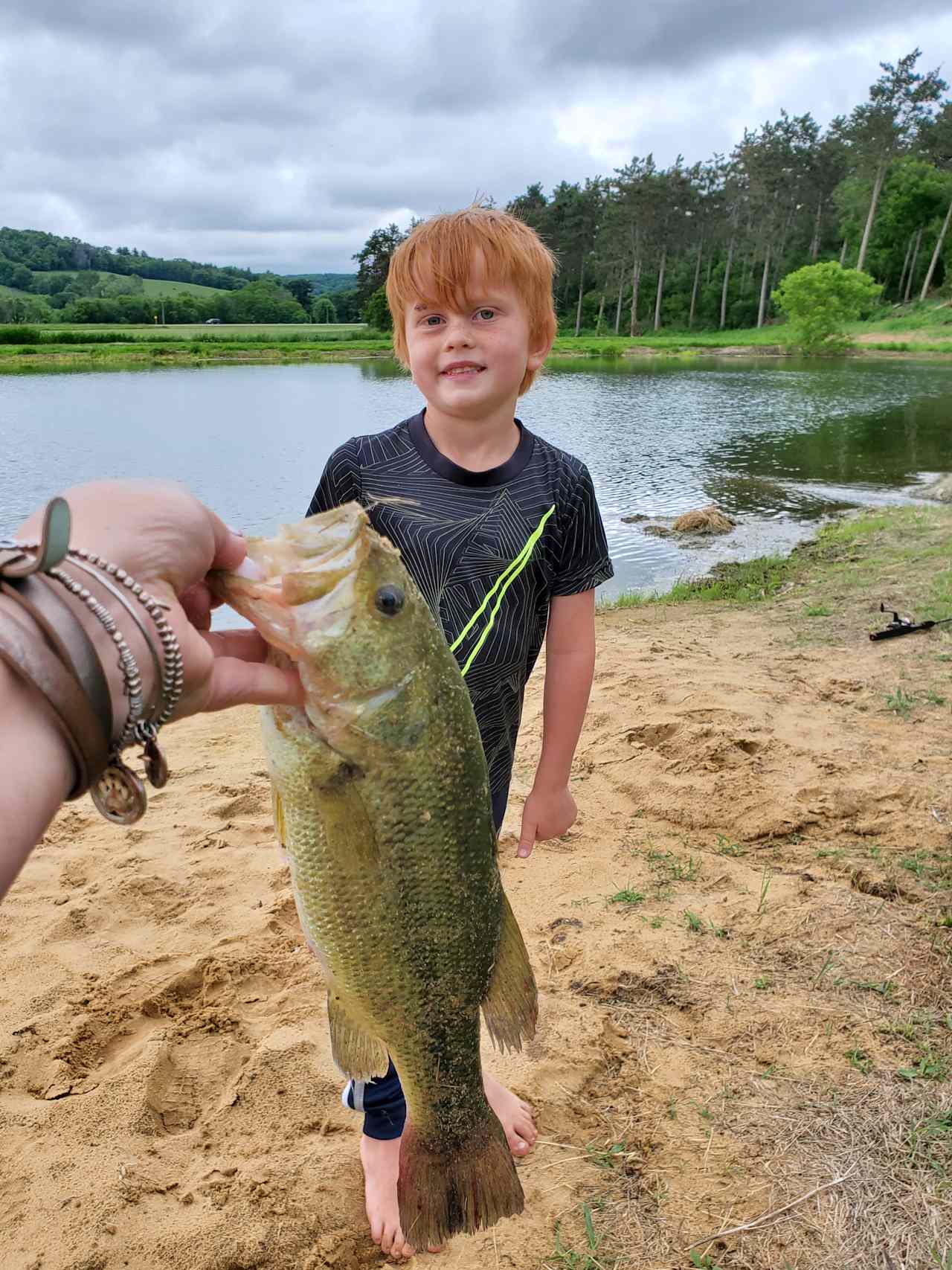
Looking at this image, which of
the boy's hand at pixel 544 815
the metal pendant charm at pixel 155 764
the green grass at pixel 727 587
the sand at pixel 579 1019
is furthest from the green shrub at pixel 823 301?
the metal pendant charm at pixel 155 764

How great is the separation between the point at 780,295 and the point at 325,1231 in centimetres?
6530

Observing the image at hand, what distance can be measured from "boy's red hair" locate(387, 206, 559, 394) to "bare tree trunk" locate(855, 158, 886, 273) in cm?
7167

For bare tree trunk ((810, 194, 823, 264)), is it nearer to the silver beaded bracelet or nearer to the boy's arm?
the boy's arm

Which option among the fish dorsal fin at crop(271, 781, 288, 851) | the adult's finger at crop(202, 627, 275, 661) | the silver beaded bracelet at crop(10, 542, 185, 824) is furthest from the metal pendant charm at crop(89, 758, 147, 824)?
the fish dorsal fin at crop(271, 781, 288, 851)

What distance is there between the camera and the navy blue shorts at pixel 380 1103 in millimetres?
2566

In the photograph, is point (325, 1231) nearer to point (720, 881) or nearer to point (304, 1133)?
point (304, 1133)

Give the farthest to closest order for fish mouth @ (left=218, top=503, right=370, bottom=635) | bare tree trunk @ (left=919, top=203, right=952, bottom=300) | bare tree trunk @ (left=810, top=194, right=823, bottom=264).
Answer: bare tree trunk @ (left=810, top=194, right=823, bottom=264) → bare tree trunk @ (left=919, top=203, right=952, bottom=300) → fish mouth @ (left=218, top=503, right=370, bottom=635)

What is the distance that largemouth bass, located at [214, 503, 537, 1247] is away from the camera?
5.40 feet

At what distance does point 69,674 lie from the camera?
3.49 ft

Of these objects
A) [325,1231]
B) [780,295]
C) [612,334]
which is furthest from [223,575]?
[612,334]

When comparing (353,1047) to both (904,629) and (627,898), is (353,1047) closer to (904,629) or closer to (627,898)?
(627,898)

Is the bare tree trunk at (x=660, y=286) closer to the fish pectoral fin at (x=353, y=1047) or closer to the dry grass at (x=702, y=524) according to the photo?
the dry grass at (x=702, y=524)

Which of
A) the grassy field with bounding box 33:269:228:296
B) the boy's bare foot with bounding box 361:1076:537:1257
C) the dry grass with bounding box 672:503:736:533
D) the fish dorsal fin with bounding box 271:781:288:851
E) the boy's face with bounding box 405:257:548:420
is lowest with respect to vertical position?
the grassy field with bounding box 33:269:228:296

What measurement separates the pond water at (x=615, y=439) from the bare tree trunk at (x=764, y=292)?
32.9 meters
